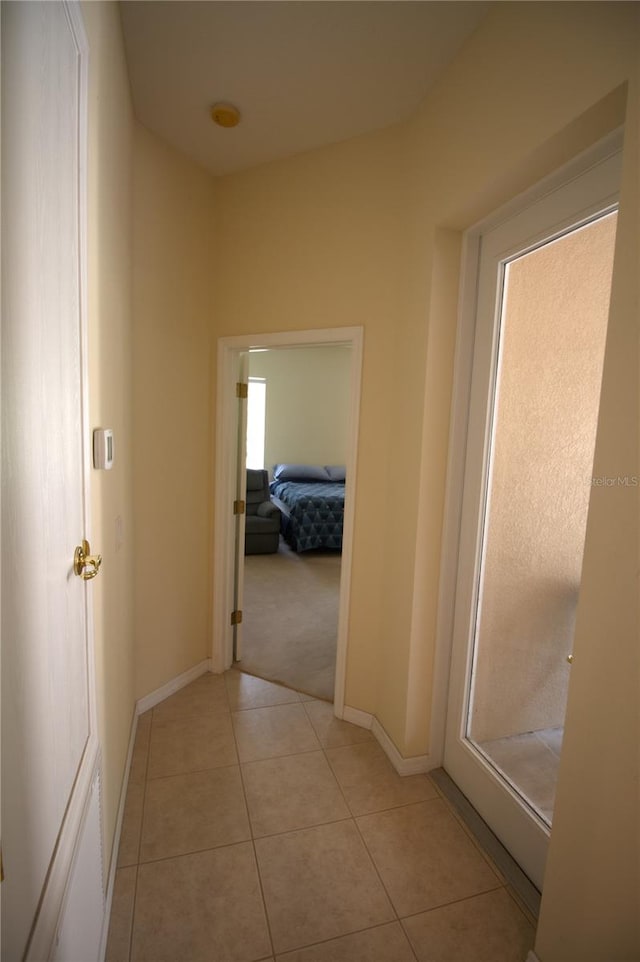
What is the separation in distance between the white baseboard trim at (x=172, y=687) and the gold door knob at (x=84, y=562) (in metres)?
1.65

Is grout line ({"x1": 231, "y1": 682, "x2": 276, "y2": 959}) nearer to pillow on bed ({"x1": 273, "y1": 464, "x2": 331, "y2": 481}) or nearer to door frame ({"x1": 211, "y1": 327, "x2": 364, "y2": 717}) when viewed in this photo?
door frame ({"x1": 211, "y1": 327, "x2": 364, "y2": 717})

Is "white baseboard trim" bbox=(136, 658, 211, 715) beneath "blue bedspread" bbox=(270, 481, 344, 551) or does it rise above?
beneath

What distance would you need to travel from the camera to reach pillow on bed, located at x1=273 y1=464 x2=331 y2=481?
666 centimetres

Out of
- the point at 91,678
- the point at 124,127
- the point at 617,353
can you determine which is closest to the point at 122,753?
the point at 91,678

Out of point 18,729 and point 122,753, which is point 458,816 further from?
point 18,729

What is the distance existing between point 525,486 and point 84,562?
149cm

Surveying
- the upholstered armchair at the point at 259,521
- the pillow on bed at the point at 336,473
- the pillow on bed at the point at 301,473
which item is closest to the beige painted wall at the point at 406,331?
the upholstered armchair at the point at 259,521

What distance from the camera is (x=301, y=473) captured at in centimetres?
668

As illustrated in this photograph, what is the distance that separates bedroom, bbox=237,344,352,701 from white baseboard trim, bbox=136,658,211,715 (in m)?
0.25

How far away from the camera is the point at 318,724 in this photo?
7.86 ft

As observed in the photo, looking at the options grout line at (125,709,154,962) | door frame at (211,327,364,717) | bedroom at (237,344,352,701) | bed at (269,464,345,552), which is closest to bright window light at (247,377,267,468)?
bedroom at (237,344,352,701)

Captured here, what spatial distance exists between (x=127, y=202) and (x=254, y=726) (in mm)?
2530

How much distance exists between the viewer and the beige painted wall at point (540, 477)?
4.73ft

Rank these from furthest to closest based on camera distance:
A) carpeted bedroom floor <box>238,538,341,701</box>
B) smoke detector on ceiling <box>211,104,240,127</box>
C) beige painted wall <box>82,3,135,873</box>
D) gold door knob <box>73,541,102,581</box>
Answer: carpeted bedroom floor <box>238,538,341,701</box> → smoke detector on ceiling <box>211,104,240,127</box> → beige painted wall <box>82,3,135,873</box> → gold door knob <box>73,541,102,581</box>
